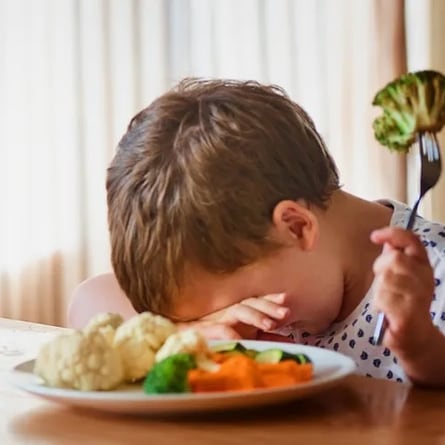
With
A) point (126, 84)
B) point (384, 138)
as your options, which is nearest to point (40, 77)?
point (126, 84)

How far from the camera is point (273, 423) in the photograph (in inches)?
25.8

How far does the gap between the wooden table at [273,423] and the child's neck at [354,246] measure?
0.33 meters

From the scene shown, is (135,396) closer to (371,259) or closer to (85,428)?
(85,428)

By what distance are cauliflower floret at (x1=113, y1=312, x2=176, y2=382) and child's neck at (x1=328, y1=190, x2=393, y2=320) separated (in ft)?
1.16

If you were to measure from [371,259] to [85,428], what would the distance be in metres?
0.51

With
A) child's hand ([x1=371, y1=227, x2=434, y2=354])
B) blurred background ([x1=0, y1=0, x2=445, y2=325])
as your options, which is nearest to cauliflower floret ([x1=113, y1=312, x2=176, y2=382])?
child's hand ([x1=371, y1=227, x2=434, y2=354])

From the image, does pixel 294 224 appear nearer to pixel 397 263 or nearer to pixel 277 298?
pixel 277 298

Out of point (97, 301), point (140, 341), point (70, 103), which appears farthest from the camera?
point (70, 103)

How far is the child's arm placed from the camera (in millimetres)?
748

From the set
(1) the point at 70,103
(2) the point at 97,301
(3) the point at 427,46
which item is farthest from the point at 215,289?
(1) the point at 70,103

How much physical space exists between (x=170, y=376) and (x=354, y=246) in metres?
0.45

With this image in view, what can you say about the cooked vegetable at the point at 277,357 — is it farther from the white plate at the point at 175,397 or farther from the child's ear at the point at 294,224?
the child's ear at the point at 294,224

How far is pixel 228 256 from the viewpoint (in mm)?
991

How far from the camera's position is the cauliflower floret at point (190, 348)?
72cm
